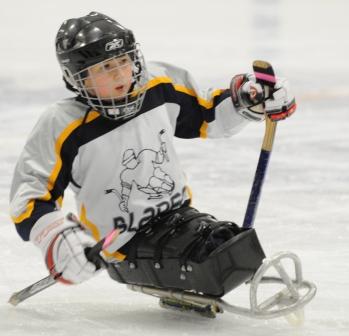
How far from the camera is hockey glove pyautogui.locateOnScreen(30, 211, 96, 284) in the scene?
2.26 m

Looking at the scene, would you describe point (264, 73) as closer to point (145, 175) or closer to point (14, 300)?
point (145, 175)

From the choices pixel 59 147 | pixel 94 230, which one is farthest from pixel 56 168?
pixel 94 230

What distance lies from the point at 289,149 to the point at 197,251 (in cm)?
229

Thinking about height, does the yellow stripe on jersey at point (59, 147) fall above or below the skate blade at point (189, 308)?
above

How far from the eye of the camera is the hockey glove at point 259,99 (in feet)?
8.75

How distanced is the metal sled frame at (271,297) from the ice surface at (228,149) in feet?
0.22

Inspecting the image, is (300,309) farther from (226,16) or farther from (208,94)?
(226,16)

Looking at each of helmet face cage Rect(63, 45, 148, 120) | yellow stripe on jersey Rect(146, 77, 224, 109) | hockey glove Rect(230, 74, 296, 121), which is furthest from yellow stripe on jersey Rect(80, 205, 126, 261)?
hockey glove Rect(230, 74, 296, 121)

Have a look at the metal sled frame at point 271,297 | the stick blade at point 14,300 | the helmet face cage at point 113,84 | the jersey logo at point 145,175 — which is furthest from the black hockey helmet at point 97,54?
the stick blade at point 14,300

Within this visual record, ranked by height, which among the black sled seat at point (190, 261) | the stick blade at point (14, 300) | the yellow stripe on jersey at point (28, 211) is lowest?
the stick blade at point (14, 300)

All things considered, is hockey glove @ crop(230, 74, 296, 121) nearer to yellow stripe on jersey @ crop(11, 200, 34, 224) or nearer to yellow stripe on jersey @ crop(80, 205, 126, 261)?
yellow stripe on jersey @ crop(80, 205, 126, 261)

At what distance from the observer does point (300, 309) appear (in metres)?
2.42

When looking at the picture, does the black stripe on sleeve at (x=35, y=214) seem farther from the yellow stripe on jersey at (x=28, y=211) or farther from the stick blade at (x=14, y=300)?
the stick blade at (x=14, y=300)

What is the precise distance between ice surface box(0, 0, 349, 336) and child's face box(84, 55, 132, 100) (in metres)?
0.61
